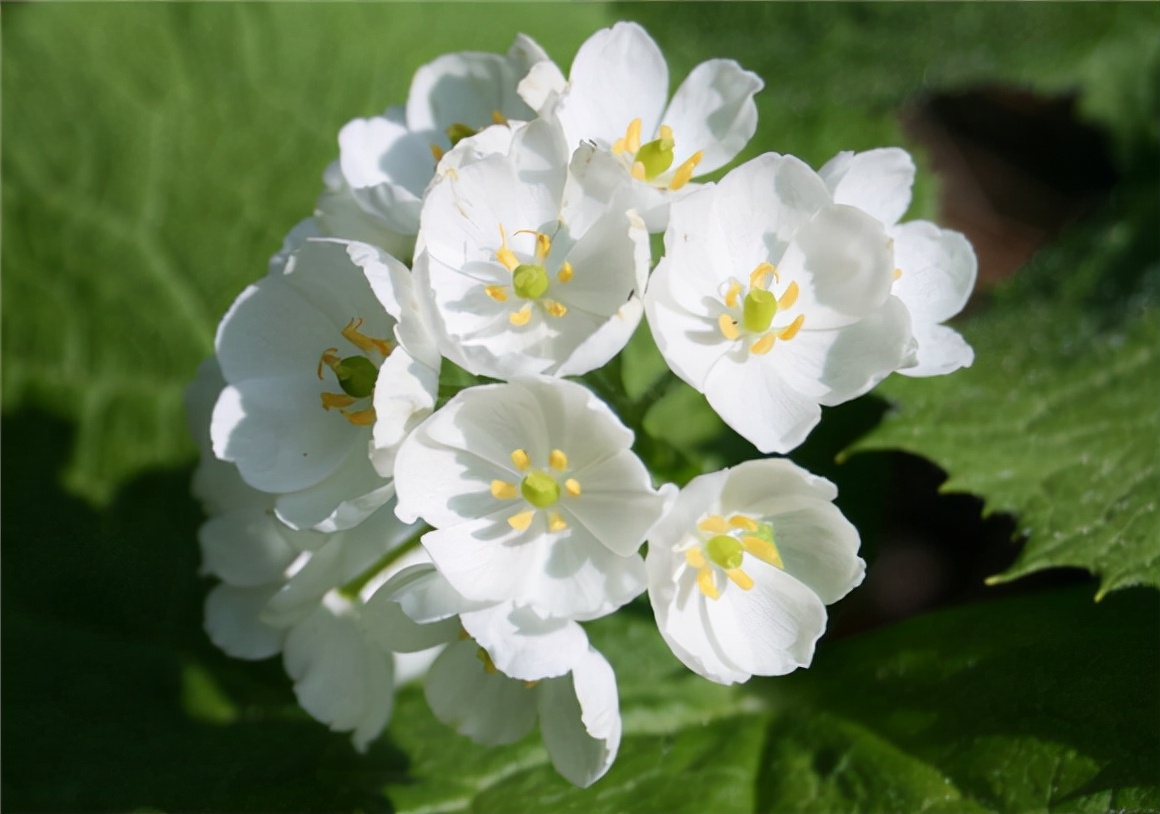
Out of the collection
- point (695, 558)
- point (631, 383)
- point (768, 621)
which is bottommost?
point (631, 383)

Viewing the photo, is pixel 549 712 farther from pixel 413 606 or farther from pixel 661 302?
pixel 661 302

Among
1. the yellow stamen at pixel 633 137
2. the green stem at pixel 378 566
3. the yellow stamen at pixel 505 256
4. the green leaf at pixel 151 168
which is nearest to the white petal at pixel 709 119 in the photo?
the yellow stamen at pixel 633 137

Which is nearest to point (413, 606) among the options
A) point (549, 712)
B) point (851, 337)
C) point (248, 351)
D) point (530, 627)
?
point (530, 627)

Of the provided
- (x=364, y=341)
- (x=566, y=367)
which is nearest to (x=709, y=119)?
(x=566, y=367)

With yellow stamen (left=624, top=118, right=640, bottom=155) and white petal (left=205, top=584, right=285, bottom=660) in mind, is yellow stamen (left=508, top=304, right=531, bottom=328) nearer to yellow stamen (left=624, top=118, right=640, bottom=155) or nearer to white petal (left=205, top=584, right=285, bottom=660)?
yellow stamen (left=624, top=118, right=640, bottom=155)

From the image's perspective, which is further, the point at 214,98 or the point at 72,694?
the point at 214,98

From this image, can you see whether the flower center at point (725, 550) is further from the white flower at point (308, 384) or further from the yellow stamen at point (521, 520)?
the white flower at point (308, 384)

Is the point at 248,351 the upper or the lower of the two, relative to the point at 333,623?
upper

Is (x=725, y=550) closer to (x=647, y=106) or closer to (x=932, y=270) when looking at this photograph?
(x=932, y=270)
